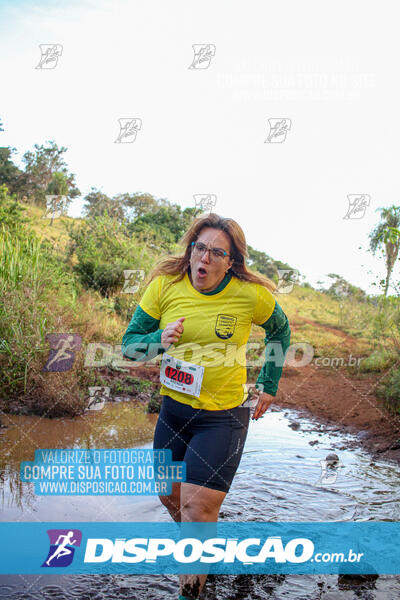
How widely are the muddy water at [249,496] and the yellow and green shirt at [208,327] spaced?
1.22 m

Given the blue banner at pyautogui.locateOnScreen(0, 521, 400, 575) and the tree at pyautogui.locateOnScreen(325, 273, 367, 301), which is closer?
the blue banner at pyautogui.locateOnScreen(0, 521, 400, 575)

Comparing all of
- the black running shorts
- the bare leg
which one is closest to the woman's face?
the black running shorts

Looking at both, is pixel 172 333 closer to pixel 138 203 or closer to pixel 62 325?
pixel 62 325

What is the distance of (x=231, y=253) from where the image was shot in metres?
3.03

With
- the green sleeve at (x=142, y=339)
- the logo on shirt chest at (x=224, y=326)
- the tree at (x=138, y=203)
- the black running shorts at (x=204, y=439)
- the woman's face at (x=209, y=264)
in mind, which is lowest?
the black running shorts at (x=204, y=439)

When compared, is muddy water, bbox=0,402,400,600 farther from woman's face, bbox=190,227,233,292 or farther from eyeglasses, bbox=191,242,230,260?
eyeglasses, bbox=191,242,230,260

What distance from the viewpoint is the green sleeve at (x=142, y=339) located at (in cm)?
277

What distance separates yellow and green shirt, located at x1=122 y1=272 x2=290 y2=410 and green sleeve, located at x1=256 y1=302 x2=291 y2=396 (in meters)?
0.04

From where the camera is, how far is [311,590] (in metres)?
3.04

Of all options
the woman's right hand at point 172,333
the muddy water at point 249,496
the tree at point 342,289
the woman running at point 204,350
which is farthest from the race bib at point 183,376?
the tree at point 342,289

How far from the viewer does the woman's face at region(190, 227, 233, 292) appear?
285cm

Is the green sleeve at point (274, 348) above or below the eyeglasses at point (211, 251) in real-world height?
below

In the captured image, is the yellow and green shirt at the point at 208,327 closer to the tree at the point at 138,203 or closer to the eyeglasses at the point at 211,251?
the eyeglasses at the point at 211,251

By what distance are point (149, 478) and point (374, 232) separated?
45.7 ft
